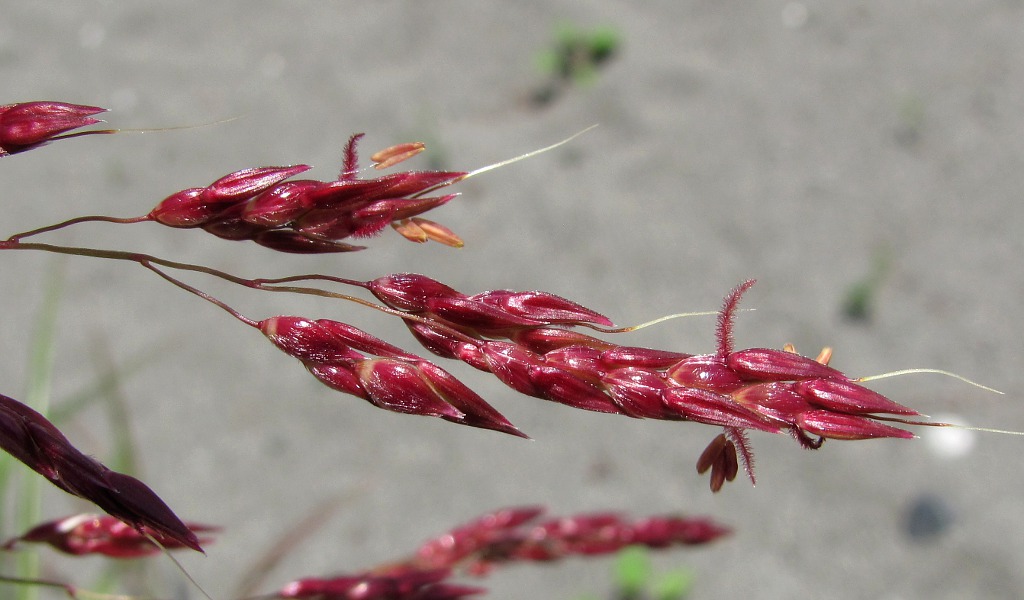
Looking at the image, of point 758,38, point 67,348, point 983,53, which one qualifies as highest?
point 758,38

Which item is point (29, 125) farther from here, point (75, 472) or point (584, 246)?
point (584, 246)

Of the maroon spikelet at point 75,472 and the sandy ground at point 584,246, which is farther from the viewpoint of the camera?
the sandy ground at point 584,246

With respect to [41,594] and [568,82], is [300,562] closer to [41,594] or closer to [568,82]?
[41,594]

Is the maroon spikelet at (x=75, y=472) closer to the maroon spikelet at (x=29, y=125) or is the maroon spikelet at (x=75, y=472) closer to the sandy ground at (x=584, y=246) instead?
the maroon spikelet at (x=29, y=125)

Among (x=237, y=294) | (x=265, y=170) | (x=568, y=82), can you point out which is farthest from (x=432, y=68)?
(x=265, y=170)

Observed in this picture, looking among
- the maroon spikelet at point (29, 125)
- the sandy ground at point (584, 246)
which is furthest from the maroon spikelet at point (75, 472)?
the sandy ground at point (584, 246)

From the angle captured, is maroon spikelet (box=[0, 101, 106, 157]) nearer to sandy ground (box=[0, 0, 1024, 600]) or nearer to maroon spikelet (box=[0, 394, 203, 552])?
maroon spikelet (box=[0, 394, 203, 552])

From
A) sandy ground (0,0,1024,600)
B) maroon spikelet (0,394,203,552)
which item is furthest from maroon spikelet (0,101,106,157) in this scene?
sandy ground (0,0,1024,600)

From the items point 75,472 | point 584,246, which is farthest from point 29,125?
point 584,246
